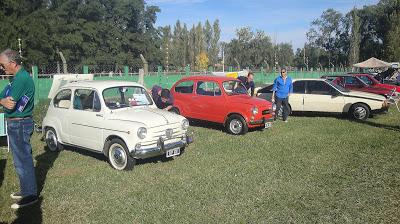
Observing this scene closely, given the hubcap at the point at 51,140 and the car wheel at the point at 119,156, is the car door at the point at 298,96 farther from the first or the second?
the hubcap at the point at 51,140

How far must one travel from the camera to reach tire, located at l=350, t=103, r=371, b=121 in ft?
44.7

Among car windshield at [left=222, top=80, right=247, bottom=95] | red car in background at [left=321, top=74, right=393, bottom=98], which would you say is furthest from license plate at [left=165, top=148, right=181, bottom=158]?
red car in background at [left=321, top=74, right=393, bottom=98]

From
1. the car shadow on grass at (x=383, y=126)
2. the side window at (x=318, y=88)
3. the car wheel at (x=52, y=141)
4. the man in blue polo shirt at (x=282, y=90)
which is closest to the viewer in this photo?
the car wheel at (x=52, y=141)

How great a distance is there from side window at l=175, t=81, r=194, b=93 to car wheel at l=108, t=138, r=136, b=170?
485 cm

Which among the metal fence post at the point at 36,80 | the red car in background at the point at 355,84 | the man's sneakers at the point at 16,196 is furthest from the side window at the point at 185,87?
the red car in background at the point at 355,84

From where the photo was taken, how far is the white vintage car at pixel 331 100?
44.8 feet

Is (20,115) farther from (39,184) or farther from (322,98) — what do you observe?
(322,98)

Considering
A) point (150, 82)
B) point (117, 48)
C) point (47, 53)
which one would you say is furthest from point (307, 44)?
point (150, 82)

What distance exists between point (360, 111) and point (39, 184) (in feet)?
36.1

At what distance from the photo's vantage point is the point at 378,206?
555cm

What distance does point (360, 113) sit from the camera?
13703 millimetres

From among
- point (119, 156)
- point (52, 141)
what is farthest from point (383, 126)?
point (52, 141)

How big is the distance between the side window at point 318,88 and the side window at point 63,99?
30.1 feet

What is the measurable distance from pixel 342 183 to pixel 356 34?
80.3 m
